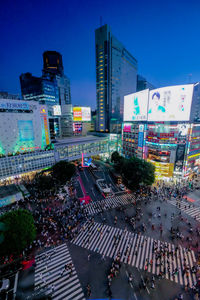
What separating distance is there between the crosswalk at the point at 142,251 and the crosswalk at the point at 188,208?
9.89 m

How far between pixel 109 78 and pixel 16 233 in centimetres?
9570

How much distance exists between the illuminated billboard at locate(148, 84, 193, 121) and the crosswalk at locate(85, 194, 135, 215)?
2746 centimetres

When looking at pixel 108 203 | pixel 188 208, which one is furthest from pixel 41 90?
pixel 188 208

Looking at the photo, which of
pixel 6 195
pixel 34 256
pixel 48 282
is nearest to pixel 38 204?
pixel 6 195

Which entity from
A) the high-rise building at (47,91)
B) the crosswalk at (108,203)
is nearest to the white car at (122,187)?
the crosswalk at (108,203)

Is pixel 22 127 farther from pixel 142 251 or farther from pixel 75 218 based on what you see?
pixel 142 251

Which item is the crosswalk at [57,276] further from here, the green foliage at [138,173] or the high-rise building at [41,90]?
the high-rise building at [41,90]

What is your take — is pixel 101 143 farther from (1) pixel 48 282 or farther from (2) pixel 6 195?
(1) pixel 48 282

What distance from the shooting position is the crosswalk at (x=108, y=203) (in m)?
29.4

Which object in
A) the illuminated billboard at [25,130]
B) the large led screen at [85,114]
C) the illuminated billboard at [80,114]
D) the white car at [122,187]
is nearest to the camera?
the white car at [122,187]

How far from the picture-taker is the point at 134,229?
23.9 meters

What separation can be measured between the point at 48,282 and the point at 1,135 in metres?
42.6

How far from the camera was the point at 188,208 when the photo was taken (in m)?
29.7

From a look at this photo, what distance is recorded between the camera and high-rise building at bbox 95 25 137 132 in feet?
284
